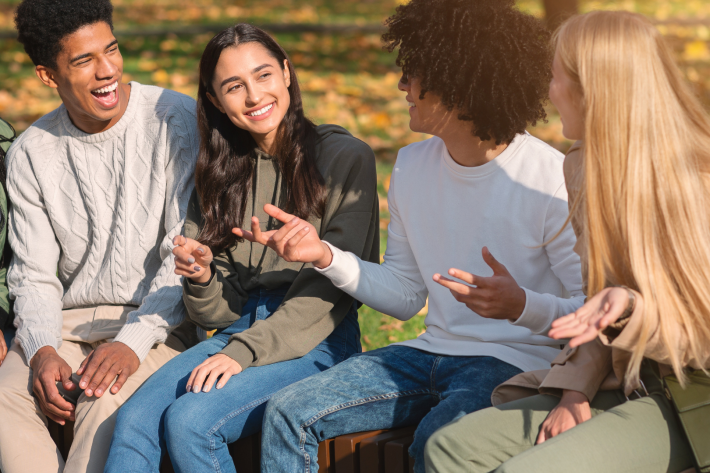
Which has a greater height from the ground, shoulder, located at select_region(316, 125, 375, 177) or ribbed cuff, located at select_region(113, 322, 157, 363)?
shoulder, located at select_region(316, 125, 375, 177)

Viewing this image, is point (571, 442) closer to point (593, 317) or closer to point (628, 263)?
point (593, 317)

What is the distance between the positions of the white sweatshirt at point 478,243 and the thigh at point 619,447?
43 centimetres

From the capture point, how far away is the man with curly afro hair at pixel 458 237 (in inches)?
101

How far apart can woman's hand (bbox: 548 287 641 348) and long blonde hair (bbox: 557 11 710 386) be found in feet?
0.30

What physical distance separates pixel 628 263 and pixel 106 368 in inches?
78.2

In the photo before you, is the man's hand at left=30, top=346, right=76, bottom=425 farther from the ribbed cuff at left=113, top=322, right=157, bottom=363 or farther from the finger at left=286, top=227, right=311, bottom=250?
the finger at left=286, top=227, right=311, bottom=250

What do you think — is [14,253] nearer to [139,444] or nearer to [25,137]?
[25,137]

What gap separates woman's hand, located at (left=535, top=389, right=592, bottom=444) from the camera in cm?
217

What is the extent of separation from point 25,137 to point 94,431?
4.79ft

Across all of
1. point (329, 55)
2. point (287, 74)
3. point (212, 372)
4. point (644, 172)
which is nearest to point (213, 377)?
point (212, 372)

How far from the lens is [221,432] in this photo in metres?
2.61

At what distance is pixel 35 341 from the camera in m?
3.15

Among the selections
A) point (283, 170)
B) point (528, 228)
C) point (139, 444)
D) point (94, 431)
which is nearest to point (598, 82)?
point (528, 228)

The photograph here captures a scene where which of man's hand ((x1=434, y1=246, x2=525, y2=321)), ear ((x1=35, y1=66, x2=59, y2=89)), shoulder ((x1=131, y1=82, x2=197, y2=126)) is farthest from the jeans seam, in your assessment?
ear ((x1=35, y1=66, x2=59, y2=89))
